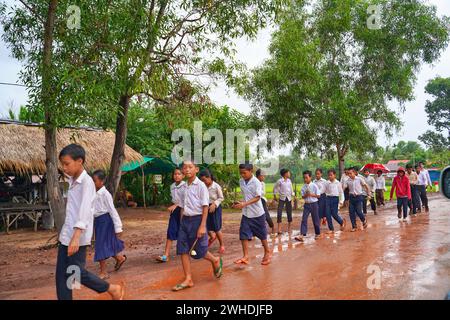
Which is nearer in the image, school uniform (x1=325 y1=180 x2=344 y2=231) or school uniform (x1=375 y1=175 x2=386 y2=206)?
school uniform (x1=325 y1=180 x2=344 y2=231)

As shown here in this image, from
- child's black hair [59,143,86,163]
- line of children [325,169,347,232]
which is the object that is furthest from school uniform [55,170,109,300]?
line of children [325,169,347,232]

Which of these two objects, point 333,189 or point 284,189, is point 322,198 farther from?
point 284,189

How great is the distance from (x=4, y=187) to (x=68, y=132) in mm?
3014

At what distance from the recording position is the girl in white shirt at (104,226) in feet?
21.2

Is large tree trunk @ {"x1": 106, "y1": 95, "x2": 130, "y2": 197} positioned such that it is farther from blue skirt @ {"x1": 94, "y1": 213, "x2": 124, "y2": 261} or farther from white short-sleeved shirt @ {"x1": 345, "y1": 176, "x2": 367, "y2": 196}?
white short-sleeved shirt @ {"x1": 345, "y1": 176, "x2": 367, "y2": 196}

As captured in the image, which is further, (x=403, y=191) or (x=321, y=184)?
(x=403, y=191)

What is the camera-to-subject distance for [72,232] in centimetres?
426

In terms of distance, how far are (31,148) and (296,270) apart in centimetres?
1070

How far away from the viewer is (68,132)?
630 inches

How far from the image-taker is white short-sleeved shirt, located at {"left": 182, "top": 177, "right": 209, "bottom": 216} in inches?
236

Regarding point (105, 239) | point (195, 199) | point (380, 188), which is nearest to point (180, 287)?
point (195, 199)

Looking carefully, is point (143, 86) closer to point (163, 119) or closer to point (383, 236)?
point (163, 119)

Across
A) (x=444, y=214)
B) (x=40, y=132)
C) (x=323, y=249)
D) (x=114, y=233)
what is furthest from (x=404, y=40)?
(x=114, y=233)

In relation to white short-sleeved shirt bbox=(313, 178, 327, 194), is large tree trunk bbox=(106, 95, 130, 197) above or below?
above
